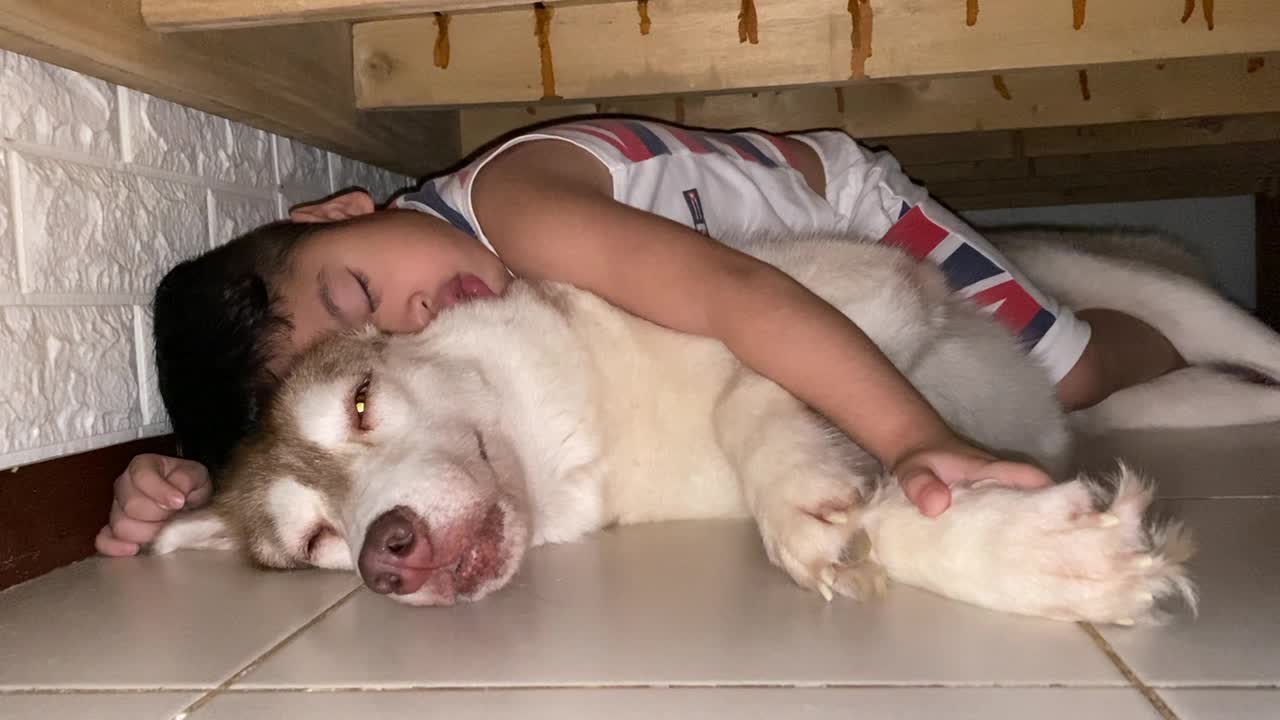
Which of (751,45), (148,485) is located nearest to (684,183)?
(751,45)

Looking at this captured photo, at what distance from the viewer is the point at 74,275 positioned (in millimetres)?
1689

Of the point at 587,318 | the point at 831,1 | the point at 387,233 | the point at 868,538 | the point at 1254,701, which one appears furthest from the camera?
the point at 831,1

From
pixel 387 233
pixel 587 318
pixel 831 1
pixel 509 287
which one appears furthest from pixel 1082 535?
pixel 831 1

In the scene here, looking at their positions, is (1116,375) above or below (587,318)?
below

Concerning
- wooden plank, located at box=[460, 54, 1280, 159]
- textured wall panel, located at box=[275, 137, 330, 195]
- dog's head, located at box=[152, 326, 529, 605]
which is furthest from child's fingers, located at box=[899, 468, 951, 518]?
wooden plank, located at box=[460, 54, 1280, 159]

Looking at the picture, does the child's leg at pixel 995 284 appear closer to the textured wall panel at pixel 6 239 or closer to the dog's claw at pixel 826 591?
the dog's claw at pixel 826 591

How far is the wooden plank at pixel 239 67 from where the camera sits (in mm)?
1506

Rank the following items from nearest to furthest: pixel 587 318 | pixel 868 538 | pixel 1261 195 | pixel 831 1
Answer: pixel 868 538 < pixel 587 318 < pixel 831 1 < pixel 1261 195

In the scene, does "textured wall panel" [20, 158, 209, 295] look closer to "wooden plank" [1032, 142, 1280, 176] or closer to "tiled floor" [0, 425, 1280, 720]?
"tiled floor" [0, 425, 1280, 720]

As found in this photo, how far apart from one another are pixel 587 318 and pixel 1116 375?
1.30 metres

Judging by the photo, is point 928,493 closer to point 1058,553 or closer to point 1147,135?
point 1058,553

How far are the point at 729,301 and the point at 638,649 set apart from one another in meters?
0.54

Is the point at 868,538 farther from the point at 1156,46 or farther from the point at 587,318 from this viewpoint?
the point at 1156,46

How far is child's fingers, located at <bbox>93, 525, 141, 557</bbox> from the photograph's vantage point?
1.70 meters
